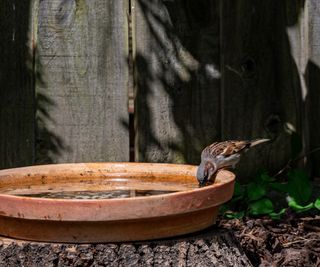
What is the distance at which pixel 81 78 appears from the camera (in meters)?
5.01

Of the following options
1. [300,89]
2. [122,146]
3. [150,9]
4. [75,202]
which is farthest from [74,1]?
[75,202]

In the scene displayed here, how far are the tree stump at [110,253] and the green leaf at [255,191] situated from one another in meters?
1.51

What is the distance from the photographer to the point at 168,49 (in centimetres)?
507

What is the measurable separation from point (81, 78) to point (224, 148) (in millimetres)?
1003

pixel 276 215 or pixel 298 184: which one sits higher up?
pixel 298 184

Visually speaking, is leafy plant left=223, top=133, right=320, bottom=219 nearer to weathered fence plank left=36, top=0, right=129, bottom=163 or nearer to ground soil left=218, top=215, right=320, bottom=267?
ground soil left=218, top=215, right=320, bottom=267

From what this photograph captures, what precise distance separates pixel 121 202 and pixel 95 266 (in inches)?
12.4

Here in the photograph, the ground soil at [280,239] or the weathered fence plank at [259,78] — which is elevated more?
the weathered fence plank at [259,78]

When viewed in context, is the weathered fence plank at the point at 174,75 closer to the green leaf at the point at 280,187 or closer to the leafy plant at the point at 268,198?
the leafy plant at the point at 268,198

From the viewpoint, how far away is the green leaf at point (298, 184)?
16.3ft

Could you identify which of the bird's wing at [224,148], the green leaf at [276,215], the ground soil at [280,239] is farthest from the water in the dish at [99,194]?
the green leaf at [276,215]

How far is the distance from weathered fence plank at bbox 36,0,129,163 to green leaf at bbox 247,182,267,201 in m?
0.82

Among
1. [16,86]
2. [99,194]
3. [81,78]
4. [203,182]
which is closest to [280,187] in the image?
[203,182]

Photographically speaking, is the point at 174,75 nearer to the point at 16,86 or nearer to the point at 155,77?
the point at 155,77
